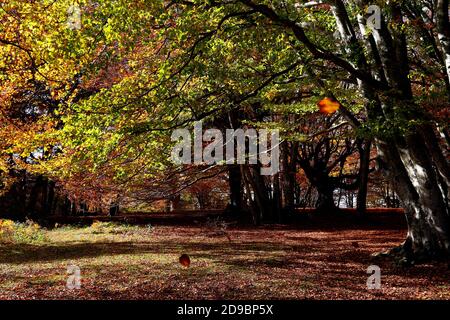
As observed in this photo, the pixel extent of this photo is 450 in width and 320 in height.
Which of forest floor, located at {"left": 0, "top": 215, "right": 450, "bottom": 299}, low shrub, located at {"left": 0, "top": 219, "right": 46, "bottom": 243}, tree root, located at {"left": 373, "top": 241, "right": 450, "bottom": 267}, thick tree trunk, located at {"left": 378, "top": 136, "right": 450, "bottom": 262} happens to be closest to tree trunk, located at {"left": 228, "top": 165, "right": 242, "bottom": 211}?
forest floor, located at {"left": 0, "top": 215, "right": 450, "bottom": 299}

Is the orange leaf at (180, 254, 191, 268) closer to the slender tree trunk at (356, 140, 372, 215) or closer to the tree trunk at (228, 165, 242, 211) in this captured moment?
the slender tree trunk at (356, 140, 372, 215)

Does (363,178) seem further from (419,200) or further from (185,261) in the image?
(185,261)

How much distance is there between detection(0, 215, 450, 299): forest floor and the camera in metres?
7.57

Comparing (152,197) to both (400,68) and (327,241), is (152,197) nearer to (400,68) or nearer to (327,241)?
(327,241)

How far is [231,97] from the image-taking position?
11.5 m

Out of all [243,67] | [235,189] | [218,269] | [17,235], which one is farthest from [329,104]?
[235,189]

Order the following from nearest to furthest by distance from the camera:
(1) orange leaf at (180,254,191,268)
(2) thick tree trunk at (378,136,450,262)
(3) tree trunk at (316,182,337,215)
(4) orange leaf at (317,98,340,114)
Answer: (2) thick tree trunk at (378,136,450,262), (1) orange leaf at (180,254,191,268), (4) orange leaf at (317,98,340,114), (3) tree trunk at (316,182,337,215)

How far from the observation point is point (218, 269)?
384 inches

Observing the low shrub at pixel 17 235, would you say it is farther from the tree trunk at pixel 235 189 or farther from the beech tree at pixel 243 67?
the tree trunk at pixel 235 189

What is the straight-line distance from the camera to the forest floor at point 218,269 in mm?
7566

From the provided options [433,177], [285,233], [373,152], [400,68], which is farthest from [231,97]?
[373,152]

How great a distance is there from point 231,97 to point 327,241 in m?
6.96

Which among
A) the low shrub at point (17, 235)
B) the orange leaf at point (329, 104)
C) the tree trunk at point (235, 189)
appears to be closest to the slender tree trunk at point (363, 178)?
the tree trunk at point (235, 189)
